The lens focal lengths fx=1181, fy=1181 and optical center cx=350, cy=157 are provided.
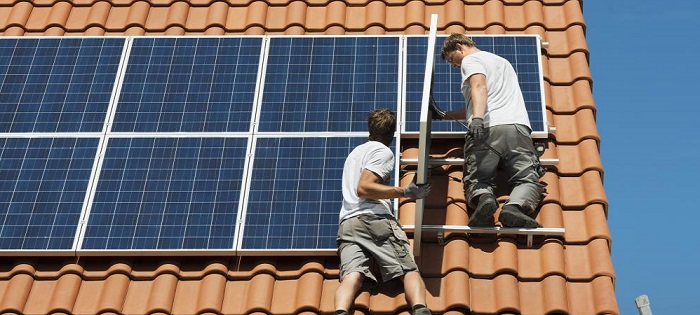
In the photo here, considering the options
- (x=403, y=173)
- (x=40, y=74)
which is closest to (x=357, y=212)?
(x=403, y=173)

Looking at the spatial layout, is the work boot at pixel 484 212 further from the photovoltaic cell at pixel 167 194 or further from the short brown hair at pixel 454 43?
the photovoltaic cell at pixel 167 194

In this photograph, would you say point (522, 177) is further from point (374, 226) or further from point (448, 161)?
point (374, 226)

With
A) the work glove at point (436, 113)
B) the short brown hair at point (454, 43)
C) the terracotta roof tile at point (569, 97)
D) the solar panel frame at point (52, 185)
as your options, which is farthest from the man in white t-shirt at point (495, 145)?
the solar panel frame at point (52, 185)

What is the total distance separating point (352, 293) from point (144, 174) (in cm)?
221

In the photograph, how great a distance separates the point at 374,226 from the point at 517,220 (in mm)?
1100

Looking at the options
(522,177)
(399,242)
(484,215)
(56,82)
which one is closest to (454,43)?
(522,177)

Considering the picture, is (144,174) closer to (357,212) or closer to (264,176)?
(264,176)

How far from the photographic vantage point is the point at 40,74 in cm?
1052

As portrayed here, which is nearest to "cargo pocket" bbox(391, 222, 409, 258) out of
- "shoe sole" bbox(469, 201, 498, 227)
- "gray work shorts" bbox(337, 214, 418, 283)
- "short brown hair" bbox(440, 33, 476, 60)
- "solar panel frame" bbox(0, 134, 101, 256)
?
"gray work shorts" bbox(337, 214, 418, 283)

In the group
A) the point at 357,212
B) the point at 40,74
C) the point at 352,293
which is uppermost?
the point at 40,74

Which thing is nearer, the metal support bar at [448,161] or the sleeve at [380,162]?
the sleeve at [380,162]

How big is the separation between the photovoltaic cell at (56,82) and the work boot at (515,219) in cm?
348

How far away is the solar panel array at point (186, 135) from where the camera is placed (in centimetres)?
902

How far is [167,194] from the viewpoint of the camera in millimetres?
9281
